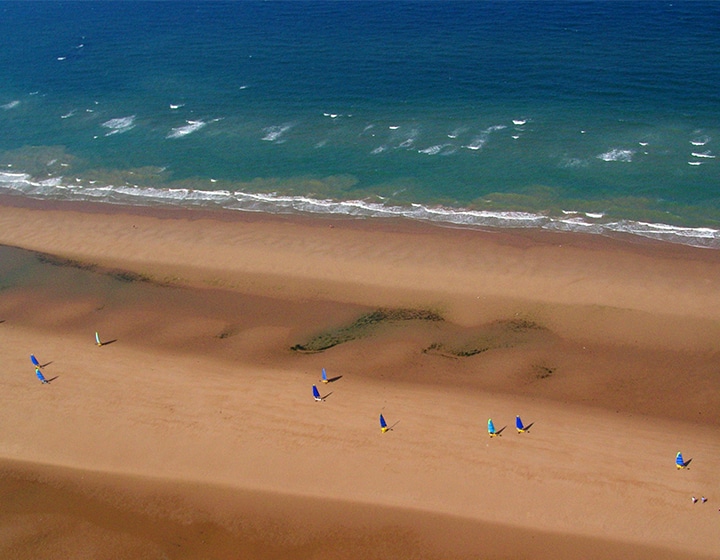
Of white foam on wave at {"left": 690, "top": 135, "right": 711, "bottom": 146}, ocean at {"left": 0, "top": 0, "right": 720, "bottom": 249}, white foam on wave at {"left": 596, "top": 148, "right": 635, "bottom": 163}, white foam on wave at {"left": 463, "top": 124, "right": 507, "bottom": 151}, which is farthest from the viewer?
white foam on wave at {"left": 463, "top": 124, "right": 507, "bottom": 151}

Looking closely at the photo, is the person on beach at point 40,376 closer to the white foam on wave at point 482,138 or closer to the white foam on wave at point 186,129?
the white foam on wave at point 186,129

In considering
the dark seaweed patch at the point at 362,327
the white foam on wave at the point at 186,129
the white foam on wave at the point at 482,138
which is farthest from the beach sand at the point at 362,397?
the white foam on wave at the point at 186,129

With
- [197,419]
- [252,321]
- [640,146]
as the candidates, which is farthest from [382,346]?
[640,146]

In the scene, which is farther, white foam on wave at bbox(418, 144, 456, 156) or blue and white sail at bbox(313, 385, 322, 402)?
white foam on wave at bbox(418, 144, 456, 156)

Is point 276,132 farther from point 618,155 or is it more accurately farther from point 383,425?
point 383,425

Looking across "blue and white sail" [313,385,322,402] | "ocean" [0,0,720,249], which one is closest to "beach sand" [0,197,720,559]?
"blue and white sail" [313,385,322,402]

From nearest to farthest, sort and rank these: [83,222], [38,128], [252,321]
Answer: [252,321], [83,222], [38,128]

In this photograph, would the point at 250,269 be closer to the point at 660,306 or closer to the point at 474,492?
the point at 474,492

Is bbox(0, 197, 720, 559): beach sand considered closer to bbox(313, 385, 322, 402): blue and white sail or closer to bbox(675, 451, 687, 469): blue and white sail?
bbox(675, 451, 687, 469): blue and white sail
